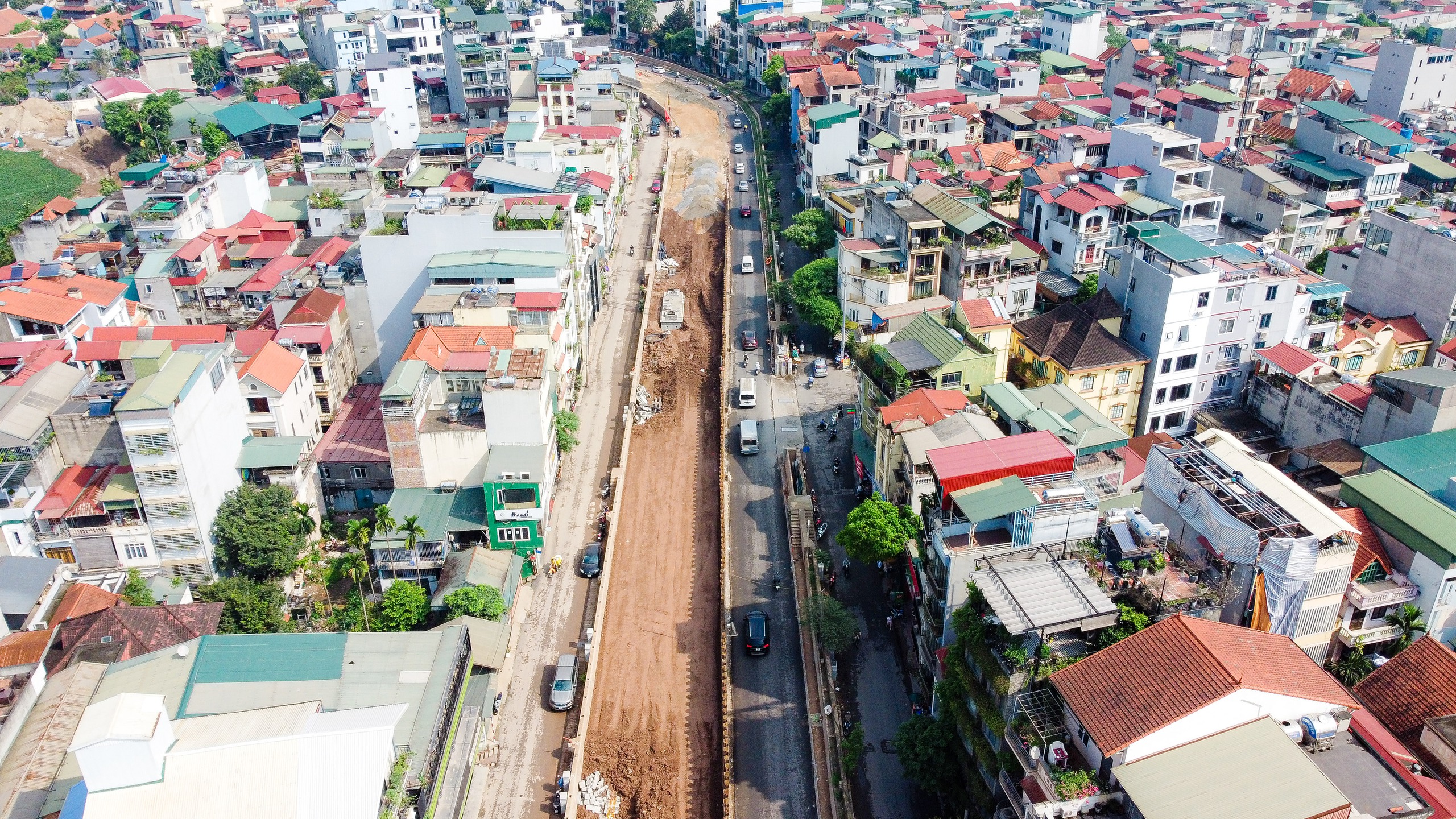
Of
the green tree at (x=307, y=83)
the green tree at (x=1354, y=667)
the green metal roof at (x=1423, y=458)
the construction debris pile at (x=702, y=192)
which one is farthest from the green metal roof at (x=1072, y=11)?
the green tree at (x=1354, y=667)

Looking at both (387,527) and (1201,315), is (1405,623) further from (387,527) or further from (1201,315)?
(387,527)

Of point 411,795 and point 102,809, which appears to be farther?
point 411,795

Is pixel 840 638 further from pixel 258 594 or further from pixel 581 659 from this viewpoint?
pixel 258 594

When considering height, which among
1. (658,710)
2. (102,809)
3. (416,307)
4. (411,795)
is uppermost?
(416,307)

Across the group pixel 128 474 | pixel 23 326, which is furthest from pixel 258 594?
pixel 23 326

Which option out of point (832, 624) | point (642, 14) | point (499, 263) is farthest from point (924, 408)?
point (642, 14)

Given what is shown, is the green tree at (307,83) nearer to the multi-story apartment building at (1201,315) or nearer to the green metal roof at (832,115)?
the green metal roof at (832,115)
